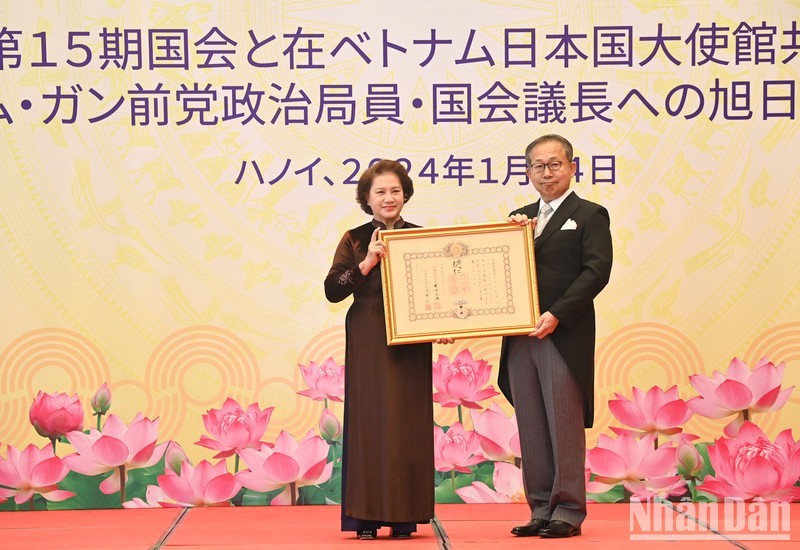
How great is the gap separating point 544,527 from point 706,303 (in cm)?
153

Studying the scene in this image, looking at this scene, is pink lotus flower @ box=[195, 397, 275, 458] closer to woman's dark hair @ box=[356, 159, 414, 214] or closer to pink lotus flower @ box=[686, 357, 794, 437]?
woman's dark hair @ box=[356, 159, 414, 214]

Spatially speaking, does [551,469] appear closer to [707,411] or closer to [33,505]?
[707,411]

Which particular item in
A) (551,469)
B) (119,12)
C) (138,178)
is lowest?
(551,469)

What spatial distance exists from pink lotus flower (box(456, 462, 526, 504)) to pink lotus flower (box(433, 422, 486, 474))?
0.08m

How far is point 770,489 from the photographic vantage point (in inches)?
185

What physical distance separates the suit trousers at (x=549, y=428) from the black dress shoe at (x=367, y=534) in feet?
1.78

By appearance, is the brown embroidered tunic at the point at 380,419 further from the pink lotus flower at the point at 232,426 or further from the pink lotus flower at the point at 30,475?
the pink lotus flower at the point at 30,475

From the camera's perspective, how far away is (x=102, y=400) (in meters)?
4.69

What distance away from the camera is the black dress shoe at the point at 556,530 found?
3.59 m

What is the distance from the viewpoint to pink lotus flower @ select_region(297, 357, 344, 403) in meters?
4.71

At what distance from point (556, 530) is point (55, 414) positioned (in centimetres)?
229

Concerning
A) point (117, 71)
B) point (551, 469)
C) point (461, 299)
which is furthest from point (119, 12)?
point (551, 469)

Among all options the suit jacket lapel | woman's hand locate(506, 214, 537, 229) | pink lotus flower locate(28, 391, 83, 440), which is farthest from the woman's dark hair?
pink lotus flower locate(28, 391, 83, 440)

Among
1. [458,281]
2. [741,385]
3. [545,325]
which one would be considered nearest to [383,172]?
[458,281]
